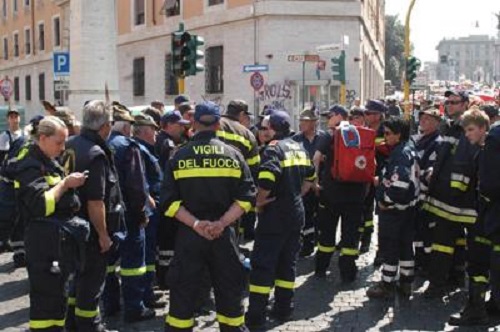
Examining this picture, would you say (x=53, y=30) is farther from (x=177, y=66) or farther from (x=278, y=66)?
(x=177, y=66)

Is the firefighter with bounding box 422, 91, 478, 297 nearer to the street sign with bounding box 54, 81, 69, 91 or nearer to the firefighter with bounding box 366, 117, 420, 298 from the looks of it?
the firefighter with bounding box 366, 117, 420, 298

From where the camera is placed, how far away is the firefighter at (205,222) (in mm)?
4883

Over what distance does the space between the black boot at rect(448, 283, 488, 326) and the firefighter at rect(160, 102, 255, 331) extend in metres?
2.30

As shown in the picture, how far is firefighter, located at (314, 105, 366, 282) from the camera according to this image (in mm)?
7430

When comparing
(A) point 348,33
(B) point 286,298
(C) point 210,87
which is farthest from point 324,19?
(B) point 286,298

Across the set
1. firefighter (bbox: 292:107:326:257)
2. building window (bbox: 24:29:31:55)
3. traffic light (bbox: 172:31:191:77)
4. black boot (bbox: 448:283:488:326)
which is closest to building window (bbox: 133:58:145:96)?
building window (bbox: 24:29:31:55)

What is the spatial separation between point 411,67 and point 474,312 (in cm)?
1702

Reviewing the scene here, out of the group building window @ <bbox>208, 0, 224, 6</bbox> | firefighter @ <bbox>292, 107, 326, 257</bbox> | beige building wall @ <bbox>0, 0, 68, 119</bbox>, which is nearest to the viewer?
firefighter @ <bbox>292, 107, 326, 257</bbox>

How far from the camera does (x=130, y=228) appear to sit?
6098mm

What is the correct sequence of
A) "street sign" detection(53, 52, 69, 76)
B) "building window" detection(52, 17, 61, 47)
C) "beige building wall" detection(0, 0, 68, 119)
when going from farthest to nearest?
"beige building wall" detection(0, 0, 68, 119)
"building window" detection(52, 17, 61, 47)
"street sign" detection(53, 52, 69, 76)

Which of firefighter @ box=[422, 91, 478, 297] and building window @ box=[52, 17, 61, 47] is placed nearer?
firefighter @ box=[422, 91, 478, 297]

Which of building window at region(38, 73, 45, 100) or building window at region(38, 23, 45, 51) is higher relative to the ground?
building window at region(38, 23, 45, 51)

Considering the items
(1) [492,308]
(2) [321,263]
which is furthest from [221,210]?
(1) [492,308]

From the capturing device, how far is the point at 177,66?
1329 cm
